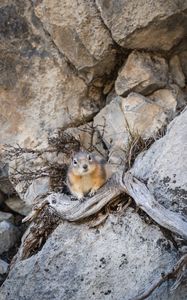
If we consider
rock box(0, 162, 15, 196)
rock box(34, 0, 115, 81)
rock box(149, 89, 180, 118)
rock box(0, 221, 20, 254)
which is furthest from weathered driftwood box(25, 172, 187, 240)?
rock box(34, 0, 115, 81)

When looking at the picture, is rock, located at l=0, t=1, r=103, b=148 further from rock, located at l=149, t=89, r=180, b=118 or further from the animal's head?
the animal's head

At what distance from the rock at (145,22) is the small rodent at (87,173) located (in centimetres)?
153

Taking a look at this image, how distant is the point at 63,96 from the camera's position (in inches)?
341

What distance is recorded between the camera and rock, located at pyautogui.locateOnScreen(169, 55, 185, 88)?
326 inches

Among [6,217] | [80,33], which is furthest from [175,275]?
[6,217]

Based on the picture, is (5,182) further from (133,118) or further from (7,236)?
(133,118)

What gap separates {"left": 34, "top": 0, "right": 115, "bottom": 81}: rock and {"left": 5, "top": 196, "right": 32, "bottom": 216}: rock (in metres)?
2.07

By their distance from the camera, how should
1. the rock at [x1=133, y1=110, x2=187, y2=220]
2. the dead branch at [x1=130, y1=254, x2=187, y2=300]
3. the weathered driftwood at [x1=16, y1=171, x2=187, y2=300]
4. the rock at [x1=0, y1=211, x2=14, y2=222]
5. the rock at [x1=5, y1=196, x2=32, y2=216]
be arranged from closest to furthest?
the dead branch at [x1=130, y1=254, x2=187, y2=300] < the weathered driftwood at [x1=16, y1=171, x2=187, y2=300] < the rock at [x1=133, y1=110, x2=187, y2=220] < the rock at [x1=0, y1=211, x2=14, y2=222] < the rock at [x1=5, y1=196, x2=32, y2=216]

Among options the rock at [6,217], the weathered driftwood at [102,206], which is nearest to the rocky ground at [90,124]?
the rock at [6,217]

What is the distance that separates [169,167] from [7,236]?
2.69 m

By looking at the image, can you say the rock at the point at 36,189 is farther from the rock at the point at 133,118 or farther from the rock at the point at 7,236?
the rock at the point at 133,118

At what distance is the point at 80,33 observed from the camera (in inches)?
320

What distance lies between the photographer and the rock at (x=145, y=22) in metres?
7.61

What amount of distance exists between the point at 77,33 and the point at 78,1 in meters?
0.39
